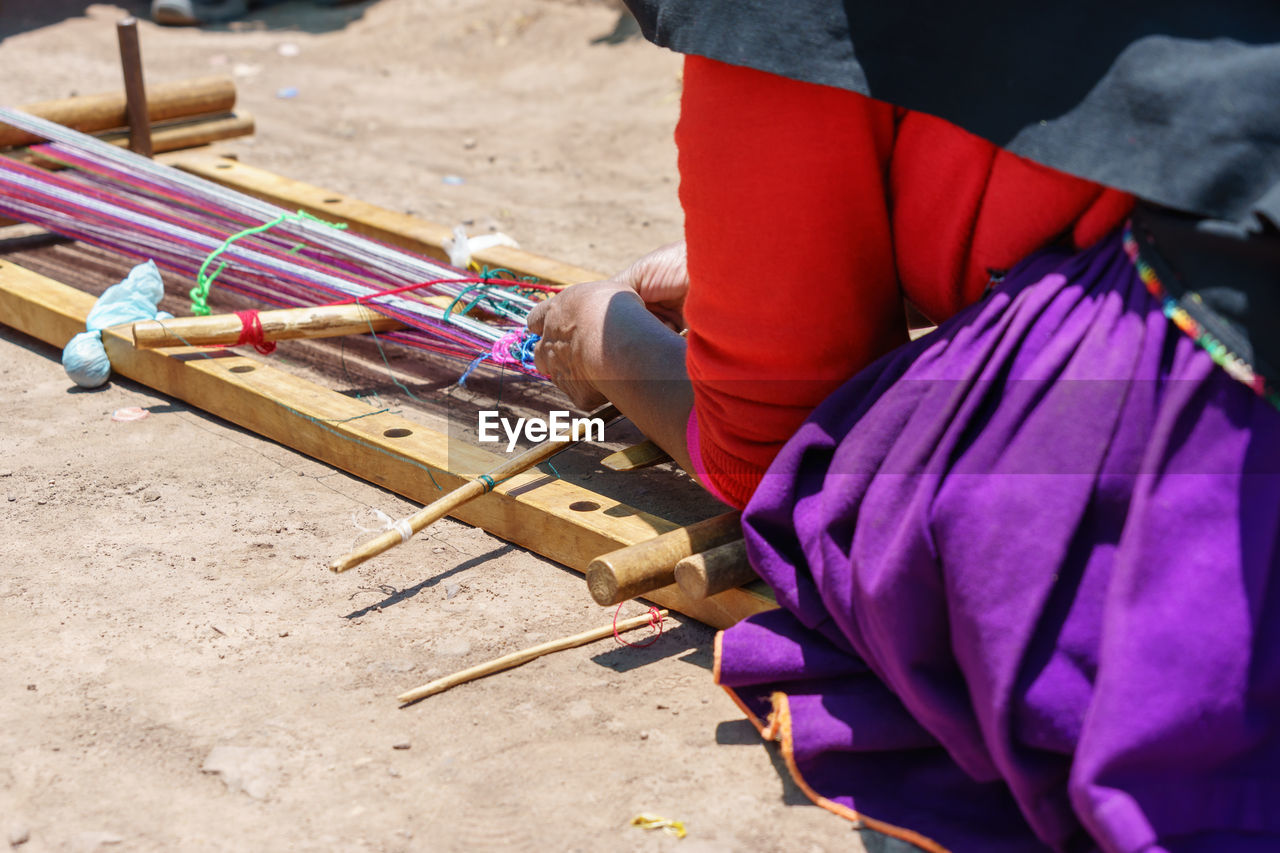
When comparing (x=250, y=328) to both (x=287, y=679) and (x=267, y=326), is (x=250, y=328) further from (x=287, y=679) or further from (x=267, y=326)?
(x=287, y=679)

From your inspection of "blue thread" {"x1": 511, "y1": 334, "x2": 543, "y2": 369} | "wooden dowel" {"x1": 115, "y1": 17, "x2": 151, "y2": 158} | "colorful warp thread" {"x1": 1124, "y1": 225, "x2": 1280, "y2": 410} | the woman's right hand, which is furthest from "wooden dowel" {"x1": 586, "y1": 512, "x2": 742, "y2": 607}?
"wooden dowel" {"x1": 115, "y1": 17, "x2": 151, "y2": 158}

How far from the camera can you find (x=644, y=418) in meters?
1.96

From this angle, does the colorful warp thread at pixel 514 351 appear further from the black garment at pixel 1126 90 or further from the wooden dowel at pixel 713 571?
the black garment at pixel 1126 90

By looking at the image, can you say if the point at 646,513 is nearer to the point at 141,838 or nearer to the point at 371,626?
the point at 371,626

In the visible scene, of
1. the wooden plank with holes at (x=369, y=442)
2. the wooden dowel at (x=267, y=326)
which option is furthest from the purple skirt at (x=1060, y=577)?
the wooden dowel at (x=267, y=326)

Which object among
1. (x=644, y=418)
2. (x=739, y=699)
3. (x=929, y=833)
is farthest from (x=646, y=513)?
(x=929, y=833)

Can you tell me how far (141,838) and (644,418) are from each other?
3.02ft

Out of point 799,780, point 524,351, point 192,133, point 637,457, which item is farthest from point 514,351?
point 192,133

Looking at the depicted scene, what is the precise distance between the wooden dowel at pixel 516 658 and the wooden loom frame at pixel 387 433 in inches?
3.9

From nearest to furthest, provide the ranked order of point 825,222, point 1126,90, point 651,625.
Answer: point 1126,90 → point 825,222 → point 651,625

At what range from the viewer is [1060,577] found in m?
1.25

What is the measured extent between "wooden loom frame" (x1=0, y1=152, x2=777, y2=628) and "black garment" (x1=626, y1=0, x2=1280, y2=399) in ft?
2.50

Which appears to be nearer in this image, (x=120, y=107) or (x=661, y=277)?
(x=661, y=277)

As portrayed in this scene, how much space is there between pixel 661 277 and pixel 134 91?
7.85ft
